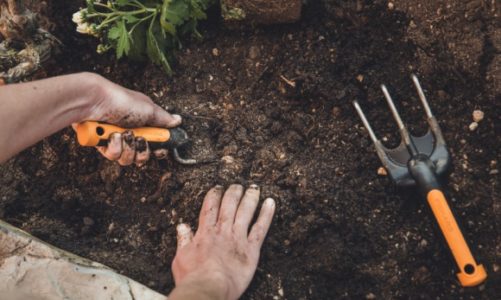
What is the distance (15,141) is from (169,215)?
0.84 metres

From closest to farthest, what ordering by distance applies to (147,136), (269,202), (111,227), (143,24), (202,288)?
1. (202,288)
2. (147,136)
3. (269,202)
4. (143,24)
5. (111,227)

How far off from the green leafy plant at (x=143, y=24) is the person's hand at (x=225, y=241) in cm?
76

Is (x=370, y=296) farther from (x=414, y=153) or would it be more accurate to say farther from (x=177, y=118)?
(x=177, y=118)

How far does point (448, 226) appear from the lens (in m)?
2.28

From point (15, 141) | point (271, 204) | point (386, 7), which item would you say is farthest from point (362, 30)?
point (15, 141)

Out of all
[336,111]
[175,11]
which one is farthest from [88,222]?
[336,111]

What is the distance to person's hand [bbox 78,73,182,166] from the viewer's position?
2.39 m

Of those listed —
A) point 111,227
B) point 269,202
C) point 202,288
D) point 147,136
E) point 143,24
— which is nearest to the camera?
point 202,288

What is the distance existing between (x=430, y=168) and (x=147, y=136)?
1286 millimetres

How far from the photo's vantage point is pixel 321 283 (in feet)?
8.27

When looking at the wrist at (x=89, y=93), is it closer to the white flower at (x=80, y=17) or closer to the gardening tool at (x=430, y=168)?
the white flower at (x=80, y=17)

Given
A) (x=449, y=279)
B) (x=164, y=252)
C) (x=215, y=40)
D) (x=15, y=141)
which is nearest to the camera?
(x=15, y=141)

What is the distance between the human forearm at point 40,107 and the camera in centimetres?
221

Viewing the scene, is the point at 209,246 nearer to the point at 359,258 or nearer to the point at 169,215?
the point at 169,215
